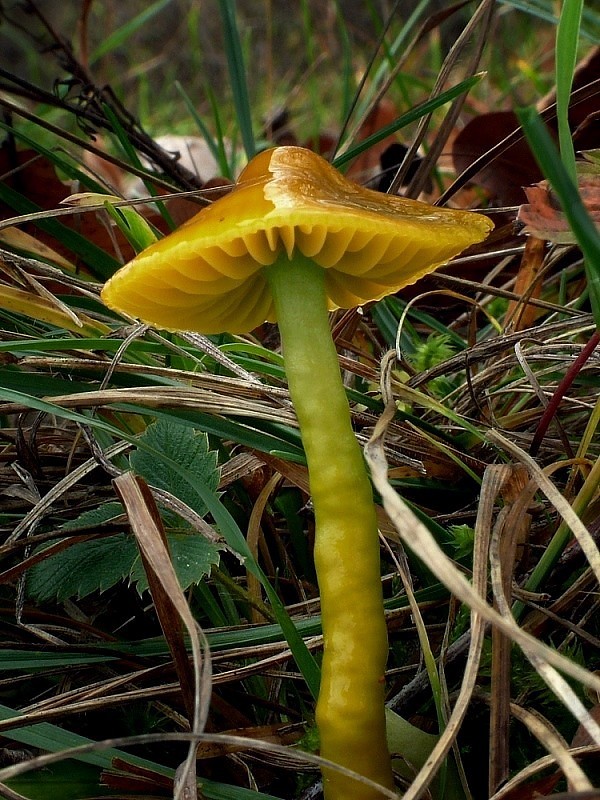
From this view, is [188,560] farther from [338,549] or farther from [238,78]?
[238,78]

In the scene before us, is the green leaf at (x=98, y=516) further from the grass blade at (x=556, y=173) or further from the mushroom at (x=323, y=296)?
the grass blade at (x=556, y=173)

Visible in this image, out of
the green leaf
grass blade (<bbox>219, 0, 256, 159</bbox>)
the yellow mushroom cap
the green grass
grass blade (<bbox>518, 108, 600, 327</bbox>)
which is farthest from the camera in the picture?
grass blade (<bbox>219, 0, 256, 159</bbox>)

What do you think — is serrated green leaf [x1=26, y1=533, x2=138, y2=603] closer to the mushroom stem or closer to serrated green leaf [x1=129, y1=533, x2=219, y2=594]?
serrated green leaf [x1=129, y1=533, x2=219, y2=594]

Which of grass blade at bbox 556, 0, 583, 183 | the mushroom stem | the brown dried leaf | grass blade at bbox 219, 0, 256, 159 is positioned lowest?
the mushroom stem

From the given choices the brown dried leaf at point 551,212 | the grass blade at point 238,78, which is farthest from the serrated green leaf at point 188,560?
the grass blade at point 238,78

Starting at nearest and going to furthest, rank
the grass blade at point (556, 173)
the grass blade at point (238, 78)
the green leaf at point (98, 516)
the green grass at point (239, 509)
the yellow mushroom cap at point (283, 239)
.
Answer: the grass blade at point (556, 173) → the yellow mushroom cap at point (283, 239) → the green grass at point (239, 509) → the green leaf at point (98, 516) → the grass blade at point (238, 78)

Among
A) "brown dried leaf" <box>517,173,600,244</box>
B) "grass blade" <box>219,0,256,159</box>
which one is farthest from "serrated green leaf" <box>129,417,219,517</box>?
"grass blade" <box>219,0,256,159</box>
